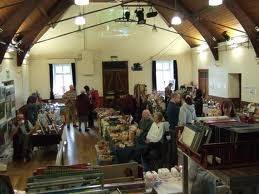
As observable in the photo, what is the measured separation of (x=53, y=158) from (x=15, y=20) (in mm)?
3825

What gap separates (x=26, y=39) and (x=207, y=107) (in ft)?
22.5

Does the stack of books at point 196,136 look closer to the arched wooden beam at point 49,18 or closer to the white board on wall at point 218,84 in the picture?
the arched wooden beam at point 49,18

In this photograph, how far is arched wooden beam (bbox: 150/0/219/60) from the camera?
11492 mm

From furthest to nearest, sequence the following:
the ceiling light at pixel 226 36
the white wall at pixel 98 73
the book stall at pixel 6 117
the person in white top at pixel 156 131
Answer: the white wall at pixel 98 73, the ceiling light at pixel 226 36, the book stall at pixel 6 117, the person in white top at pixel 156 131

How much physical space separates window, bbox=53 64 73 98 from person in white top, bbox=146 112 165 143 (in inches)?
374

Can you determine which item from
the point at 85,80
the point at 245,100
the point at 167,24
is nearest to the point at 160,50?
the point at 167,24

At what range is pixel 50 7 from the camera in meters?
11.2

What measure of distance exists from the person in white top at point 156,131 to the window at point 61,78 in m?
9.51

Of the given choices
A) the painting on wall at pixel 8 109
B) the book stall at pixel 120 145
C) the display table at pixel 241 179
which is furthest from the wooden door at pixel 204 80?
the display table at pixel 241 179

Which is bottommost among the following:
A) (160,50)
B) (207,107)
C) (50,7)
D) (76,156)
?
(76,156)

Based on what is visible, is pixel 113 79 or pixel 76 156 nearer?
pixel 76 156

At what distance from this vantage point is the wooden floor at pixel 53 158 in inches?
291

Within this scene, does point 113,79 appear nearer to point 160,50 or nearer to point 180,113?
point 160,50

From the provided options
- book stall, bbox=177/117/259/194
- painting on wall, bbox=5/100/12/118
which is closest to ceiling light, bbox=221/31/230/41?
painting on wall, bbox=5/100/12/118
